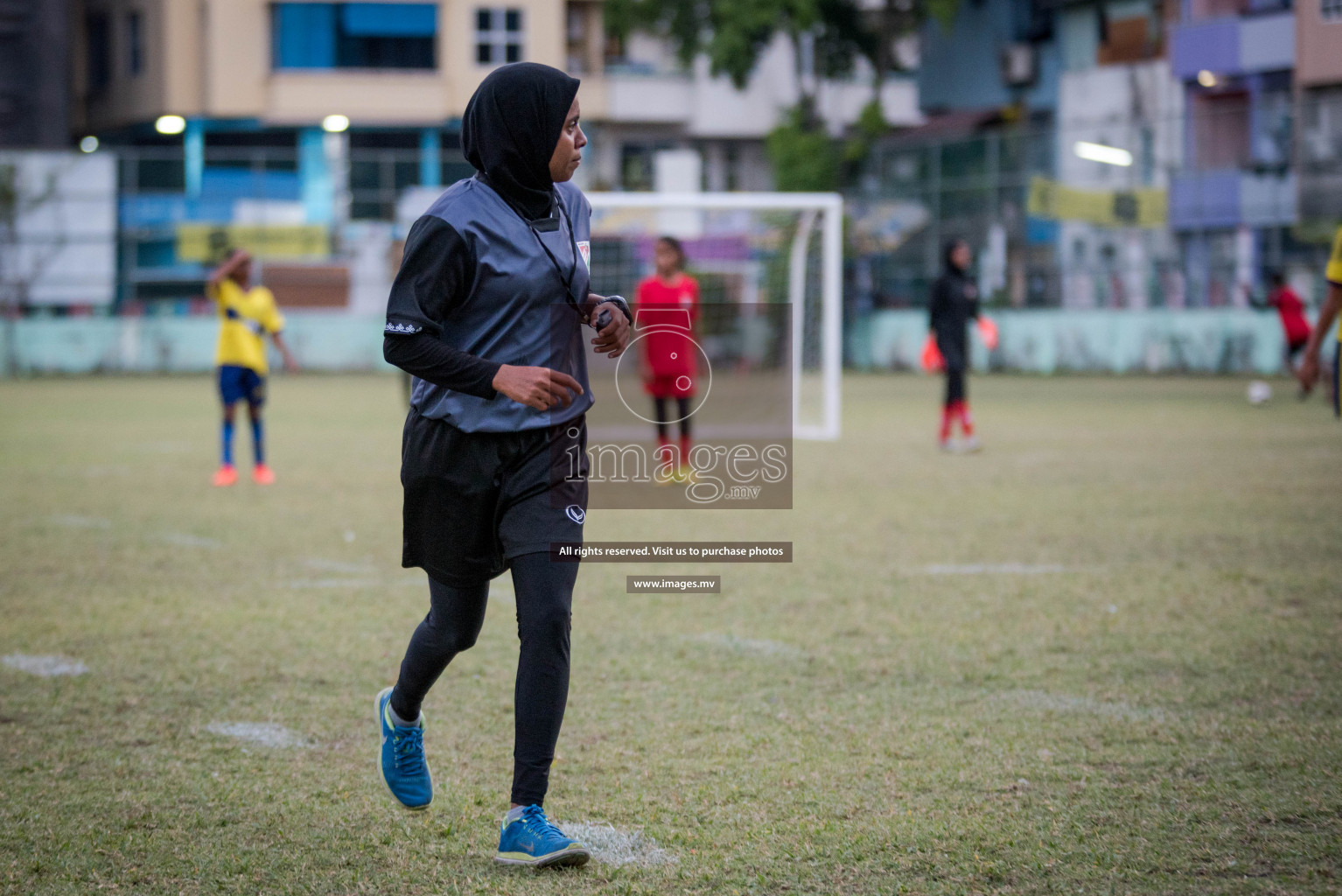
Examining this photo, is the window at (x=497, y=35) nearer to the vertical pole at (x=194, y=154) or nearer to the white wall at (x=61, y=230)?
the vertical pole at (x=194, y=154)

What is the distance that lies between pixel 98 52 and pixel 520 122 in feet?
147

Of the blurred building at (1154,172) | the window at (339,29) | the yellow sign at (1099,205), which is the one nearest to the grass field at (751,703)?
the blurred building at (1154,172)

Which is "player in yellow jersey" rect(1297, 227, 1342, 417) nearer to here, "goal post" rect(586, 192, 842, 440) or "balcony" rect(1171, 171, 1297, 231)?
"goal post" rect(586, 192, 842, 440)

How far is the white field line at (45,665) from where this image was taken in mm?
5836

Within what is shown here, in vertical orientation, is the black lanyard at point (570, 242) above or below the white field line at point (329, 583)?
above

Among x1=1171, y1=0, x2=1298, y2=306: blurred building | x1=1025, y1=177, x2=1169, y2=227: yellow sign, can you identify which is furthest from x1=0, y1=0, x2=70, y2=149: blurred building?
x1=1171, y1=0, x2=1298, y2=306: blurred building

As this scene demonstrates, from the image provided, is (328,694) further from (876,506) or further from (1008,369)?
(1008,369)

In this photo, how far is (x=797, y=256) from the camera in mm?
17922

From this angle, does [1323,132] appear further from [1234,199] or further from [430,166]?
[430,166]

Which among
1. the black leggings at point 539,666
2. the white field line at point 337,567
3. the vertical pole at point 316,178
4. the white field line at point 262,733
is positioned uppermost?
the vertical pole at point 316,178

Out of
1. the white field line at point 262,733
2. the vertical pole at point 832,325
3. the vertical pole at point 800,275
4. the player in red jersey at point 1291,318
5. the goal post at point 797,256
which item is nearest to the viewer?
the white field line at point 262,733

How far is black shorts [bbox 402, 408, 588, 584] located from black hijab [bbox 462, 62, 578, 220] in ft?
1.98

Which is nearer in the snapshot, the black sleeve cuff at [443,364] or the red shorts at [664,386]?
the black sleeve cuff at [443,364]

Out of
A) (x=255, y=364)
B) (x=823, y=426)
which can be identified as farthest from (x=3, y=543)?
(x=823, y=426)
